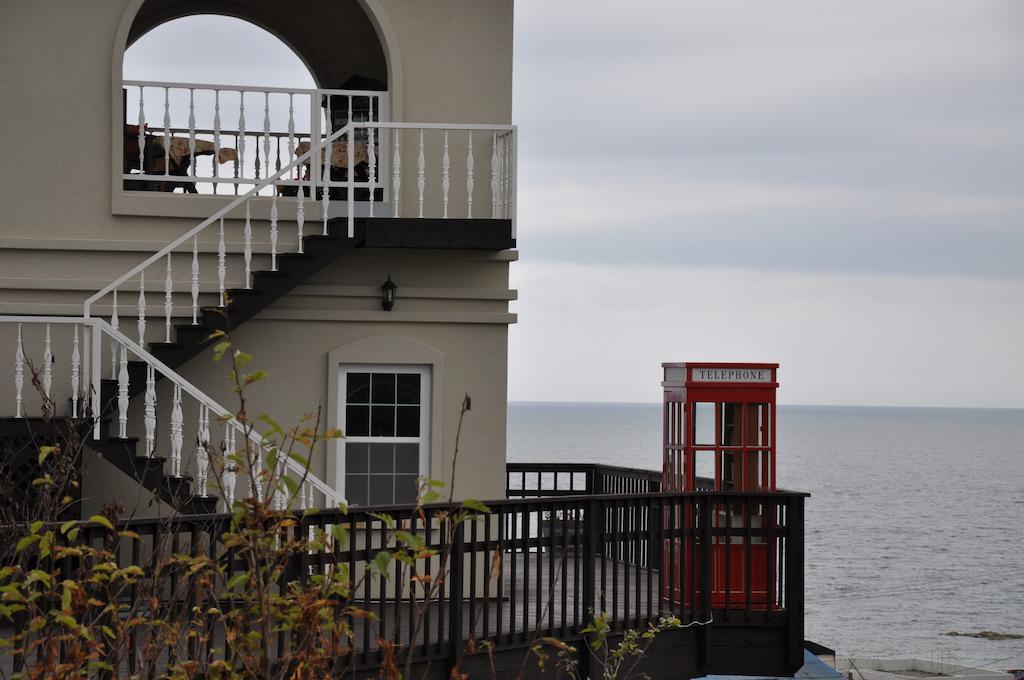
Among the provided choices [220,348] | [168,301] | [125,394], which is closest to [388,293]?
[168,301]

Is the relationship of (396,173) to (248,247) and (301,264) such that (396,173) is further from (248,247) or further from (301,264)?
(248,247)

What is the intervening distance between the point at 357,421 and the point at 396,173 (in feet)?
7.79

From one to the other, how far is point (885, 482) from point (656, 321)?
20.4m

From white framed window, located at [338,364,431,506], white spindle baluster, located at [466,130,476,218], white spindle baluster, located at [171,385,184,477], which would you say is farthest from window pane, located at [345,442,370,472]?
white spindle baluster, located at [466,130,476,218]

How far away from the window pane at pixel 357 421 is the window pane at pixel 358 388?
10cm

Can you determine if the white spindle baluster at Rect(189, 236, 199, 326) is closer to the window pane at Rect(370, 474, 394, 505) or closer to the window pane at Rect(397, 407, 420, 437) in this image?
the window pane at Rect(397, 407, 420, 437)

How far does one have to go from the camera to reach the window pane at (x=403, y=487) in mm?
12906

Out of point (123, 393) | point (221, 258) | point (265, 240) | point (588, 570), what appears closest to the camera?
point (588, 570)

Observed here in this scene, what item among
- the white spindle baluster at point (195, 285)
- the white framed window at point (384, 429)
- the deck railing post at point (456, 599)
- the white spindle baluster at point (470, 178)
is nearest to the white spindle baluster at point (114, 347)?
the white spindle baluster at point (195, 285)

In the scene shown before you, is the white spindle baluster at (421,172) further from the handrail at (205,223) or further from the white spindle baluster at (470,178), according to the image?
the handrail at (205,223)

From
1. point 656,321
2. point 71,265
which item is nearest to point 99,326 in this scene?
point 71,265

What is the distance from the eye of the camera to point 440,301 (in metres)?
13.0

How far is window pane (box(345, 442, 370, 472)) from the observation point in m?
12.8

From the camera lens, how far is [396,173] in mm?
12547
